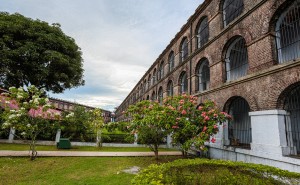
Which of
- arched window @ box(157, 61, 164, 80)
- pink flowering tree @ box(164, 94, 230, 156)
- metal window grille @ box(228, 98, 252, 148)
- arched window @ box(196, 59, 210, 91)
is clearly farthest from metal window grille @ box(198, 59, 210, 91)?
arched window @ box(157, 61, 164, 80)

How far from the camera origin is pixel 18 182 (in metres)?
6.15

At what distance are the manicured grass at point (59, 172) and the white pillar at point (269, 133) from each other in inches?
223

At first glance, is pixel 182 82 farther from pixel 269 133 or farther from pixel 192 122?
pixel 269 133

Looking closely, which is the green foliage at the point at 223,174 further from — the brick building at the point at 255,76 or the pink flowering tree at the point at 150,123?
the pink flowering tree at the point at 150,123

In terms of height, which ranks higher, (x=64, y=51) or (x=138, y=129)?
(x=64, y=51)

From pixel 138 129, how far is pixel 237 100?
6381 millimetres

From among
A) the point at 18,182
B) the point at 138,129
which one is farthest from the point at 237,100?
the point at 18,182

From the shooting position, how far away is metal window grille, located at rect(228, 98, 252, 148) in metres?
9.81

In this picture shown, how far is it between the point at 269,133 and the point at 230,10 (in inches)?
328

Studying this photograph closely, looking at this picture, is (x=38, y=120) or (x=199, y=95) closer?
(x=38, y=120)

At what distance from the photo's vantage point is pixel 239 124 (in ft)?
34.4

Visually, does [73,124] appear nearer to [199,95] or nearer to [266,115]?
[199,95]

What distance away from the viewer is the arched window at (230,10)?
10.8 meters

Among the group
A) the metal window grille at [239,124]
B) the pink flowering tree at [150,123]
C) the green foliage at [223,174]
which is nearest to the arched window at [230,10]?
the metal window grille at [239,124]
